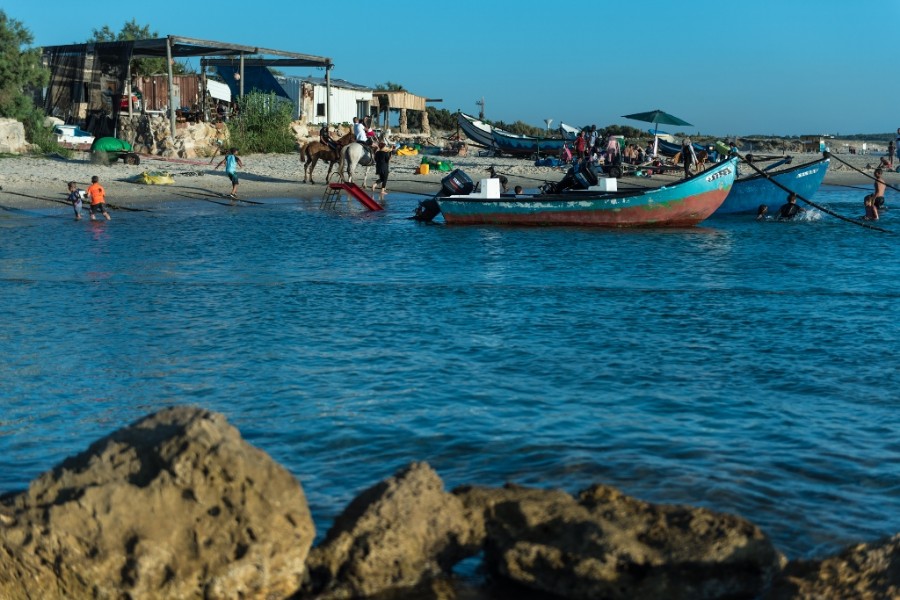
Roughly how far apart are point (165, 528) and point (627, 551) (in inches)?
80.0

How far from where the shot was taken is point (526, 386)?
9.12 m

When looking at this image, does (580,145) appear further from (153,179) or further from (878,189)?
(153,179)

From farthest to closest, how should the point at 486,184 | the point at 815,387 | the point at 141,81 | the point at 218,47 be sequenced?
1. the point at 141,81
2. the point at 218,47
3. the point at 486,184
4. the point at 815,387

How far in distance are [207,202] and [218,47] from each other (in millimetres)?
8048

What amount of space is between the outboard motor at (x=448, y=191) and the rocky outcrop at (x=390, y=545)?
1897 centimetres

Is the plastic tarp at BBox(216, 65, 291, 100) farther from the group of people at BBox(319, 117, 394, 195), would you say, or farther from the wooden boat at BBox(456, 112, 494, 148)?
the group of people at BBox(319, 117, 394, 195)

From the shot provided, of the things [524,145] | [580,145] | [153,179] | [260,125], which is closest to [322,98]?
[524,145]

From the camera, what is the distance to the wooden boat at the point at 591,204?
74.7ft

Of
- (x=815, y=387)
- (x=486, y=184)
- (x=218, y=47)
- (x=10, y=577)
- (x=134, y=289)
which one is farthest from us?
(x=218, y=47)

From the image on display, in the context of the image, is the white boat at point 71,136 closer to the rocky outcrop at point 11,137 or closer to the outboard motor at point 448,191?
the rocky outcrop at point 11,137

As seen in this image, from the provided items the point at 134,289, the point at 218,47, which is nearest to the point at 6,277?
the point at 134,289

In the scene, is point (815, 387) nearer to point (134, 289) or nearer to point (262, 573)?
Result: point (262, 573)

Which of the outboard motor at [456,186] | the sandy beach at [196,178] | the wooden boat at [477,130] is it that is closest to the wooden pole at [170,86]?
the sandy beach at [196,178]

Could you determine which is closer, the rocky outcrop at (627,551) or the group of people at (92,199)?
the rocky outcrop at (627,551)
